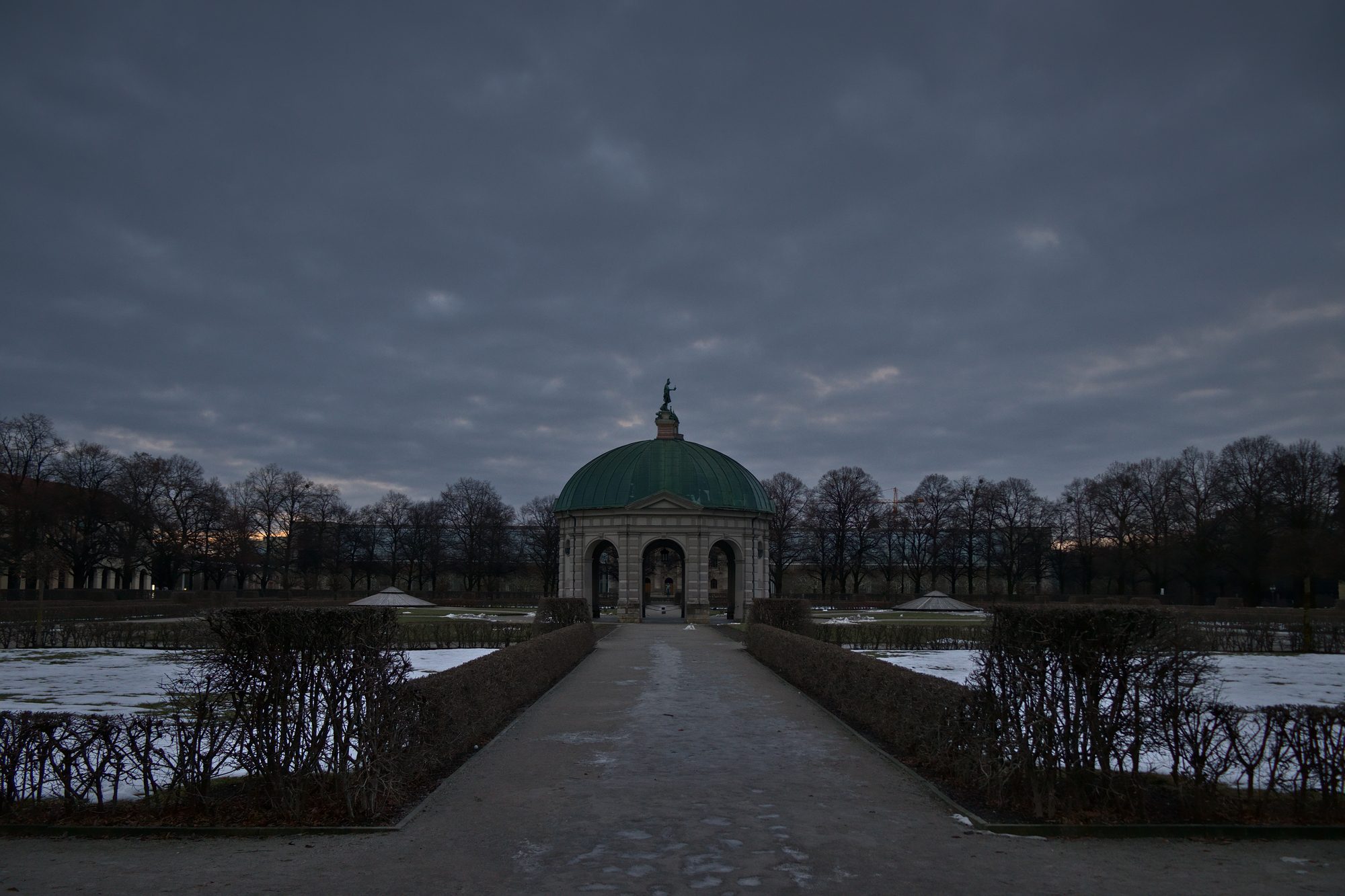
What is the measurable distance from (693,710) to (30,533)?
55138 mm

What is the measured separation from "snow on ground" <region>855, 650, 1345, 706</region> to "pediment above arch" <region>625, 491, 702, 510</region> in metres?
20.2

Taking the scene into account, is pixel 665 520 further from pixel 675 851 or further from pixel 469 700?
pixel 675 851

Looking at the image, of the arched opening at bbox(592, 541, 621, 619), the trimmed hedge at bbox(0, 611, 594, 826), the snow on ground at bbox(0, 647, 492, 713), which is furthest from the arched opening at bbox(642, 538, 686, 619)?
the trimmed hedge at bbox(0, 611, 594, 826)

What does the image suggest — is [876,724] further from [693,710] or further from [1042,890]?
[1042,890]

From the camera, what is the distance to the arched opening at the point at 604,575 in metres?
52.6

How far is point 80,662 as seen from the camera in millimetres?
24062

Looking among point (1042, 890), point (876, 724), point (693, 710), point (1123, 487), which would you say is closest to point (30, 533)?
point (693, 710)

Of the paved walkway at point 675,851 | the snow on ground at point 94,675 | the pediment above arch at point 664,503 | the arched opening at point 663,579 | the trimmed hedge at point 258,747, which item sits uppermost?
the pediment above arch at point 664,503

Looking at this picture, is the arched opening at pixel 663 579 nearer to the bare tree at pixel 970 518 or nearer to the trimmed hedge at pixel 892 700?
the bare tree at pixel 970 518

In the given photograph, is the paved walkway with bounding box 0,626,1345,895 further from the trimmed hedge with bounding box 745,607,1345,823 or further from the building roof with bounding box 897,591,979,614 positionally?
the building roof with bounding box 897,591,979,614

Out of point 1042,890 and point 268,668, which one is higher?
point 268,668

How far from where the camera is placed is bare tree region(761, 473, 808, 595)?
76750mm

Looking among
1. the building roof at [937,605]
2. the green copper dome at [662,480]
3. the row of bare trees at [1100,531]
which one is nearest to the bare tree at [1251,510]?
the row of bare trees at [1100,531]

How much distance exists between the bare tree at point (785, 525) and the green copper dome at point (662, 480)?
22.7 metres
